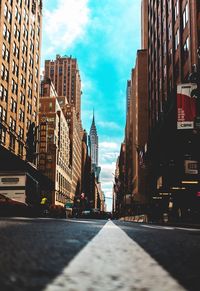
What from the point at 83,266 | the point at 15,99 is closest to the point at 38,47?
the point at 15,99

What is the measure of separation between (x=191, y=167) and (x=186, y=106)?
9.00 metres

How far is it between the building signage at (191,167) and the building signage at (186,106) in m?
8.15

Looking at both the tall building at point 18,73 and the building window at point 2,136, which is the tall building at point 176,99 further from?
the building window at point 2,136

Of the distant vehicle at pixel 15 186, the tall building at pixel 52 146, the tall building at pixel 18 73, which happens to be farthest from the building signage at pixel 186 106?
the tall building at pixel 52 146

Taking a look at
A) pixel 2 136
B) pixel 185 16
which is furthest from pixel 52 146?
pixel 185 16

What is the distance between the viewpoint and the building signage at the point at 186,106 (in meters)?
25.5

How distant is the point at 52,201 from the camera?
9912cm

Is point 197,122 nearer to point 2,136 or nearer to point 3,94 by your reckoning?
point 2,136

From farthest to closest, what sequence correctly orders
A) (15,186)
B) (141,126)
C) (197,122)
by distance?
1. (141,126)
2. (197,122)
3. (15,186)

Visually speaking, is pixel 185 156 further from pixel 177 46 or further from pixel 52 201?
pixel 52 201

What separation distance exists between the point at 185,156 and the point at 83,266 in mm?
35895

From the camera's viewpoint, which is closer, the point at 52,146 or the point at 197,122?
the point at 197,122

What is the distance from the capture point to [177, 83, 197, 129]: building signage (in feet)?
83.8

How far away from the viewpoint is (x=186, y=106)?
25.8 metres
